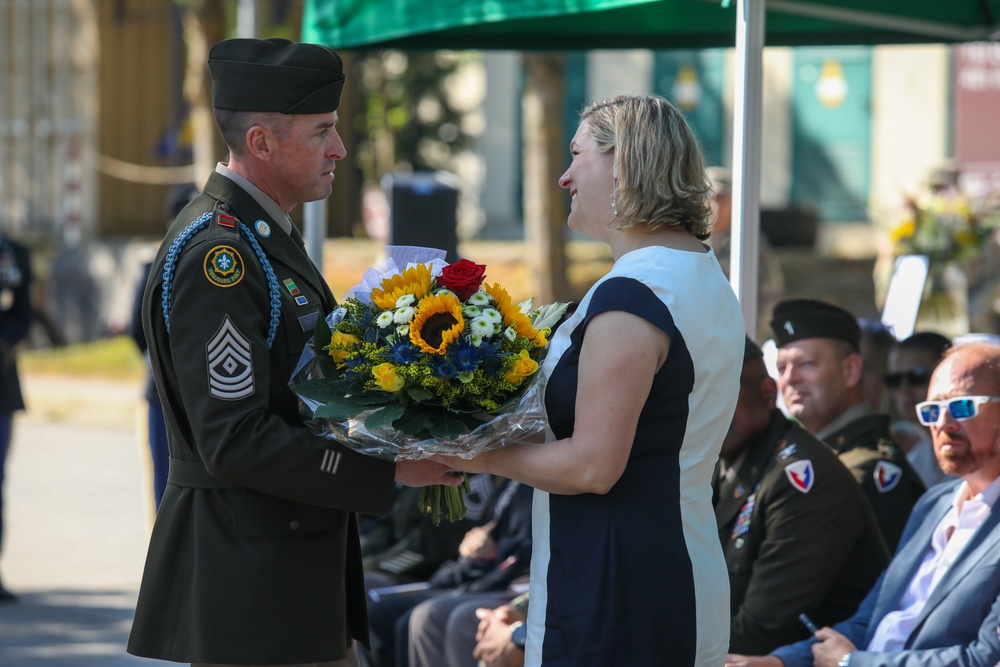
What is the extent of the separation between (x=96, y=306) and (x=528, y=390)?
14812 millimetres

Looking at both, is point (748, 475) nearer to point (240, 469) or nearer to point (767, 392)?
point (767, 392)

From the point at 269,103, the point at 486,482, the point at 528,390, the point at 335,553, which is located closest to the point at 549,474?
the point at 528,390

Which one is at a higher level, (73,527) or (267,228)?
(267,228)

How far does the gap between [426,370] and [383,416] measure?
0.12m

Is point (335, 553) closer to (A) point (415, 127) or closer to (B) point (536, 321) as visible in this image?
(B) point (536, 321)

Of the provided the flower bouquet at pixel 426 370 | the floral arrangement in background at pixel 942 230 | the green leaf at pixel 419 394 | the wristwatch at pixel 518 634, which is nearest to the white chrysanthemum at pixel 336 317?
the flower bouquet at pixel 426 370

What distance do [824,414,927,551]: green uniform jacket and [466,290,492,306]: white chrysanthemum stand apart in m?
1.87

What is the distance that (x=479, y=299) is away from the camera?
2.45 metres

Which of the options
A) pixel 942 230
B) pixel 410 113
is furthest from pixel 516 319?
pixel 410 113

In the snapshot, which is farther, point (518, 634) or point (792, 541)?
point (518, 634)

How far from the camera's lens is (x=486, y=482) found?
471 centimetres

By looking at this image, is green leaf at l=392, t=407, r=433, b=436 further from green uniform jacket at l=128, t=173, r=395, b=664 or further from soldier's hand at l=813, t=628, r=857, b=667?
soldier's hand at l=813, t=628, r=857, b=667

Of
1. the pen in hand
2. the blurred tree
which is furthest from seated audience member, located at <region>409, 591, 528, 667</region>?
the blurred tree

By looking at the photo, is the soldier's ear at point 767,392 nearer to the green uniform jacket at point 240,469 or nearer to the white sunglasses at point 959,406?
the white sunglasses at point 959,406
